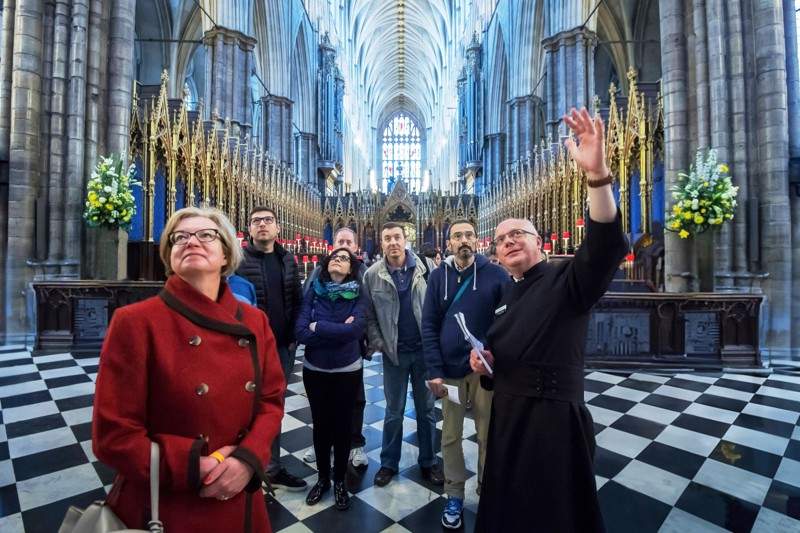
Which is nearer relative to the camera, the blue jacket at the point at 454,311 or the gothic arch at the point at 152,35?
the blue jacket at the point at 454,311

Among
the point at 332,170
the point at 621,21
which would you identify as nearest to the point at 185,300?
the point at 621,21

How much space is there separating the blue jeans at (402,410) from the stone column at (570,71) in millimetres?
11839

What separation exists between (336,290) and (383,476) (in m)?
1.26

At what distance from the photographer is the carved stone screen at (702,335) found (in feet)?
17.8

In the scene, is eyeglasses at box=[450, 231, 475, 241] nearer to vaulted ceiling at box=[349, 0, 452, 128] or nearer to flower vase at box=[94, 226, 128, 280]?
flower vase at box=[94, 226, 128, 280]

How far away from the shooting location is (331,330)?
2293 mm

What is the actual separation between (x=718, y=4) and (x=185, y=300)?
8793 millimetres

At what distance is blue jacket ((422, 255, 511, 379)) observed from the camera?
2.25 metres

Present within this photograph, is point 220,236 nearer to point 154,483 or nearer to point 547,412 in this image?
point 154,483

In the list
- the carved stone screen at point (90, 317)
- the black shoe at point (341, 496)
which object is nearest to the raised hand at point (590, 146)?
the black shoe at point (341, 496)

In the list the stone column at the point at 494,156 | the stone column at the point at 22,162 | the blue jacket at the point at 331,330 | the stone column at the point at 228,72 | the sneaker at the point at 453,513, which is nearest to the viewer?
the sneaker at the point at 453,513

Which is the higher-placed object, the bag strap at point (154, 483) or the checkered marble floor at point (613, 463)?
the bag strap at point (154, 483)

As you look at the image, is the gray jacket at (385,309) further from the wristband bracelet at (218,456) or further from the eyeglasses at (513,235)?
the wristband bracelet at (218,456)

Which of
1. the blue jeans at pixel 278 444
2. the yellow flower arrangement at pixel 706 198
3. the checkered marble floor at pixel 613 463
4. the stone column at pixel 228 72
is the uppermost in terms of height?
the stone column at pixel 228 72
